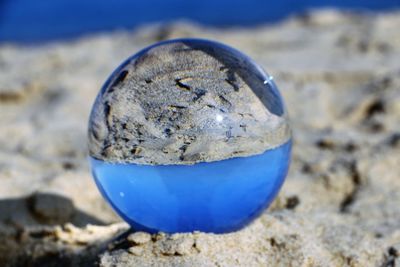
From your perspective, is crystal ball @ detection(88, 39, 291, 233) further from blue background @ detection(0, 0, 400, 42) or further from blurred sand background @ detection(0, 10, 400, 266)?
blue background @ detection(0, 0, 400, 42)

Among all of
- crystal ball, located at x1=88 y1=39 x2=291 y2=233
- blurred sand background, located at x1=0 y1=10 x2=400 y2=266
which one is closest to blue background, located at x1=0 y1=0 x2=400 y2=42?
blurred sand background, located at x1=0 y1=10 x2=400 y2=266

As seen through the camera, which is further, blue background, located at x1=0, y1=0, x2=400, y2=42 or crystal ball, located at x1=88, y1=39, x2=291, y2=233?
blue background, located at x1=0, y1=0, x2=400, y2=42

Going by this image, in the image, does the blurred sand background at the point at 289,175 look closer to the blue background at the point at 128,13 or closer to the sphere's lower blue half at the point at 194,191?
the sphere's lower blue half at the point at 194,191

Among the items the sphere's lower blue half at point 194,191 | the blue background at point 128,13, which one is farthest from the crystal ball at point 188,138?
the blue background at point 128,13

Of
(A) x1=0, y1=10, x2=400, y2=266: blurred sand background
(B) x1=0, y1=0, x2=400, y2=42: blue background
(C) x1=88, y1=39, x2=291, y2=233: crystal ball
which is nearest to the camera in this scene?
(C) x1=88, y1=39, x2=291, y2=233: crystal ball

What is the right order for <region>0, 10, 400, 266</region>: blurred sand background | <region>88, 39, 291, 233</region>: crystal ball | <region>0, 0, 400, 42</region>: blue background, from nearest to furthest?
<region>88, 39, 291, 233</region>: crystal ball < <region>0, 10, 400, 266</region>: blurred sand background < <region>0, 0, 400, 42</region>: blue background

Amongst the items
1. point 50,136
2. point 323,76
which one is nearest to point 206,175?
point 50,136

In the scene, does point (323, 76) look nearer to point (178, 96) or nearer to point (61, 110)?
point (61, 110)
